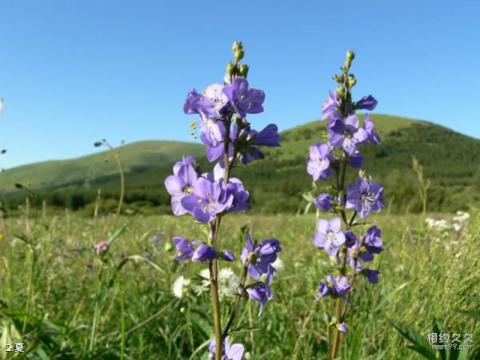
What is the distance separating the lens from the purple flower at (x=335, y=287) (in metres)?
2.32

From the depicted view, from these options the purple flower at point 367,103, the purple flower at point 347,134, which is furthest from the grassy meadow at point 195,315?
the purple flower at point 367,103

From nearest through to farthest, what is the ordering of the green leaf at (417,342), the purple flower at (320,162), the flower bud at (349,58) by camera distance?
the green leaf at (417,342) < the purple flower at (320,162) < the flower bud at (349,58)

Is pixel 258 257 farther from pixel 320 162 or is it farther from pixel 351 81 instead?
pixel 351 81

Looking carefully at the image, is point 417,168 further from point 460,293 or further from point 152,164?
point 152,164

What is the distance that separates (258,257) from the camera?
1.78m

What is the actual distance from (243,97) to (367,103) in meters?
1.15

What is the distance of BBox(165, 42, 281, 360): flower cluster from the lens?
1572mm

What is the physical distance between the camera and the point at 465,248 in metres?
2.54

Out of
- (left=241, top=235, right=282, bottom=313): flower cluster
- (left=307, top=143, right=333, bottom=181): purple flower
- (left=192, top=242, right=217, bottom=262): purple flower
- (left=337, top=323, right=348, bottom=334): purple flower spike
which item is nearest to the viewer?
(left=192, top=242, right=217, bottom=262): purple flower

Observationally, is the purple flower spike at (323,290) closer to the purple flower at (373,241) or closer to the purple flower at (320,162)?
the purple flower at (373,241)

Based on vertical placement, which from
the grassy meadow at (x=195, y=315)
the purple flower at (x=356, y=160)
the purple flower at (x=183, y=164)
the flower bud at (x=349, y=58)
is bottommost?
the grassy meadow at (x=195, y=315)

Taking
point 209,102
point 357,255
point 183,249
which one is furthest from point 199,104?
point 357,255

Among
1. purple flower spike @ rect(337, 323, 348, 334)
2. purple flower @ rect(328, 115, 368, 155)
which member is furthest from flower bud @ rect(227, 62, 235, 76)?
purple flower spike @ rect(337, 323, 348, 334)

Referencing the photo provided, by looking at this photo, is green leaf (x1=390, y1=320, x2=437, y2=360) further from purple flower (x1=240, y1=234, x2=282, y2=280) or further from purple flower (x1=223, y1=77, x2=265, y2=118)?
purple flower (x1=223, y1=77, x2=265, y2=118)
